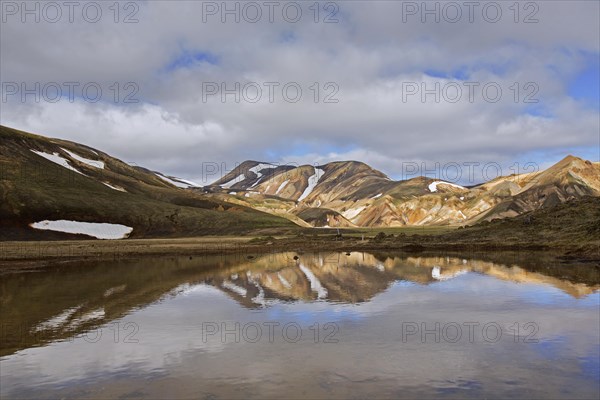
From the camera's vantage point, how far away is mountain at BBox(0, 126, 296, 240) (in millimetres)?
116812

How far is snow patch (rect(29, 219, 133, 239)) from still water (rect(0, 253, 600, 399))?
83406mm

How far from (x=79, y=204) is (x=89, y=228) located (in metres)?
13.8

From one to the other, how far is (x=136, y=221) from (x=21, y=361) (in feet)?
395

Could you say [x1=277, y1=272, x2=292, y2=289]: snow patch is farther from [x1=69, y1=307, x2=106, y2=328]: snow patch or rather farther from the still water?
[x1=69, y1=307, x2=106, y2=328]: snow patch

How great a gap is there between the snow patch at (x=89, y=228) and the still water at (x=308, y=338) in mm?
83406

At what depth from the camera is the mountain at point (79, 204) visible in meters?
117

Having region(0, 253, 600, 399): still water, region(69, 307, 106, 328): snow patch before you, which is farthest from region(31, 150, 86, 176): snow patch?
region(69, 307, 106, 328): snow patch

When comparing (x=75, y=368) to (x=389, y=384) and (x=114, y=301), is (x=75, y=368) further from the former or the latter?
(x=114, y=301)

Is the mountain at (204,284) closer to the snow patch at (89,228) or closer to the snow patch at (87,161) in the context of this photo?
the snow patch at (89,228)

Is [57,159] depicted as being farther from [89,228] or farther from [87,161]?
[89,228]

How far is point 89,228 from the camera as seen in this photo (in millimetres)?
120375

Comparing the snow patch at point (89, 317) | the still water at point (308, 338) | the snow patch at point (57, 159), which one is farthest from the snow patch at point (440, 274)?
the snow patch at point (57, 159)

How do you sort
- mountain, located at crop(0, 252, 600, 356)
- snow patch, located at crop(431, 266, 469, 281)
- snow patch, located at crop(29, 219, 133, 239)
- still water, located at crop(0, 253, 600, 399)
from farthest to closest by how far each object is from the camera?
snow patch, located at crop(29, 219, 133, 239), snow patch, located at crop(431, 266, 469, 281), mountain, located at crop(0, 252, 600, 356), still water, located at crop(0, 253, 600, 399)

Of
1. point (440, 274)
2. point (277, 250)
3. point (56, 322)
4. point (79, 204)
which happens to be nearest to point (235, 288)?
point (56, 322)
